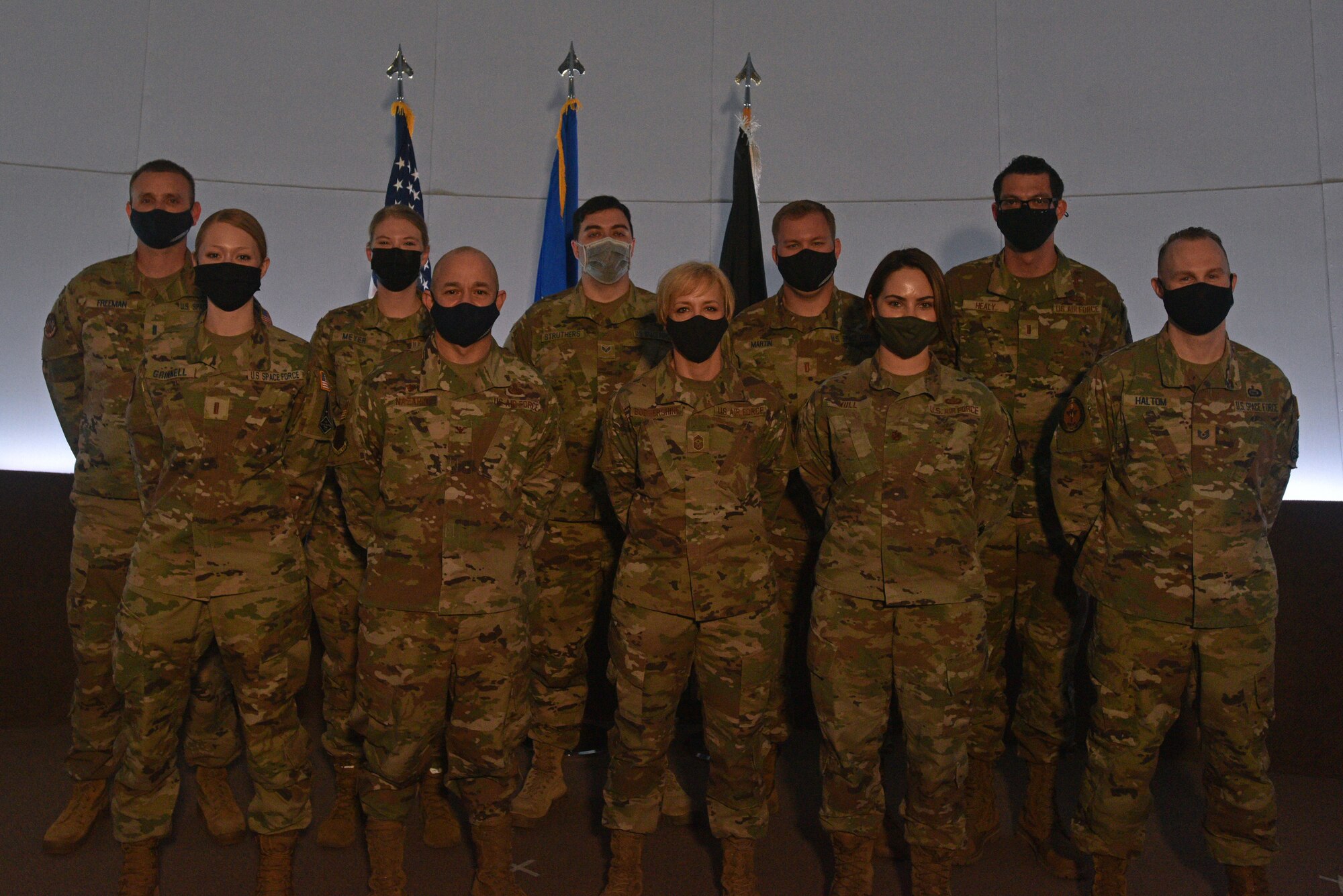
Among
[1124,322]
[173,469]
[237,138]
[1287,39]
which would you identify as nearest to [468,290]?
[173,469]

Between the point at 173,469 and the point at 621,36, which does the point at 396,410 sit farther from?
the point at 621,36

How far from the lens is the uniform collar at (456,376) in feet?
8.52

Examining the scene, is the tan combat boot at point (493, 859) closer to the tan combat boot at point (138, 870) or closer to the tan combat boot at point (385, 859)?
the tan combat boot at point (385, 859)

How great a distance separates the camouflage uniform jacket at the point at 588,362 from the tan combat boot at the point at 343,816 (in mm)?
1112

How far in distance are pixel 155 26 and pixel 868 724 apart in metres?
5.11

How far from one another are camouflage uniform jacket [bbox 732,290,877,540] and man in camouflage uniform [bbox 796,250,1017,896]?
0.56m

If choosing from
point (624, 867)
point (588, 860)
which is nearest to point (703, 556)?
point (624, 867)

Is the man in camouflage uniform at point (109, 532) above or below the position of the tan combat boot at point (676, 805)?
above

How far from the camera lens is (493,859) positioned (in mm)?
2543

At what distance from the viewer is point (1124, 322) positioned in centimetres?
325

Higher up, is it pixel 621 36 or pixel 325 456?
pixel 621 36

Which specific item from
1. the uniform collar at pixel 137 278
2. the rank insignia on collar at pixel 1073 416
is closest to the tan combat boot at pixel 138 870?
the uniform collar at pixel 137 278

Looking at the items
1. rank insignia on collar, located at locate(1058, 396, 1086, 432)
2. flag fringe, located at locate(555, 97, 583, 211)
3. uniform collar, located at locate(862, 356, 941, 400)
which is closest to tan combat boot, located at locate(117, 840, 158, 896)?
A: uniform collar, located at locate(862, 356, 941, 400)

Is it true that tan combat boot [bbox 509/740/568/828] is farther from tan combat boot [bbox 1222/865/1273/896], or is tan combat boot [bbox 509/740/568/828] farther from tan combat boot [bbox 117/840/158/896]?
tan combat boot [bbox 1222/865/1273/896]
